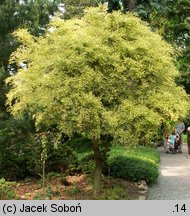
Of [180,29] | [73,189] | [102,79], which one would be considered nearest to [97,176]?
[73,189]

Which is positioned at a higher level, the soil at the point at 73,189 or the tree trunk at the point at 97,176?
the tree trunk at the point at 97,176

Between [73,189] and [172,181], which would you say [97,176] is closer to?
[73,189]

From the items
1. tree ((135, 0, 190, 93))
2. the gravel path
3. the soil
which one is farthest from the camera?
tree ((135, 0, 190, 93))

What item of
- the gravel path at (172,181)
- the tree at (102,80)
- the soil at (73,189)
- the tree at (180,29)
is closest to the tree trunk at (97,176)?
the soil at (73,189)

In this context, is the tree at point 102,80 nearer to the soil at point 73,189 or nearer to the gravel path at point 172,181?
the soil at point 73,189

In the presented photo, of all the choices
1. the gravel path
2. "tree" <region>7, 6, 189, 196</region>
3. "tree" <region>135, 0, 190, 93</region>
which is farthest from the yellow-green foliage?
"tree" <region>135, 0, 190, 93</region>

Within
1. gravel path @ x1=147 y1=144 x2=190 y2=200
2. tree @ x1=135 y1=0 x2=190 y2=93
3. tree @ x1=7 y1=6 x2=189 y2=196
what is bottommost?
gravel path @ x1=147 y1=144 x2=190 y2=200

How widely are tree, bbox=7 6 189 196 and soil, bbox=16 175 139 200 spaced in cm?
149

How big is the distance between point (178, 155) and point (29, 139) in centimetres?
853

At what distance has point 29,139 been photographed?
11633 millimetres

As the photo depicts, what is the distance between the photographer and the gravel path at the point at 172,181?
9.92 metres

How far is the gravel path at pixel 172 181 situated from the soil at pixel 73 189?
62 centimetres

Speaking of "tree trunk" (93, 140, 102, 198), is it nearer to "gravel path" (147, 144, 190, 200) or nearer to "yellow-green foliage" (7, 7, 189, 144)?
"yellow-green foliage" (7, 7, 189, 144)

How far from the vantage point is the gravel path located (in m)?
9.92
